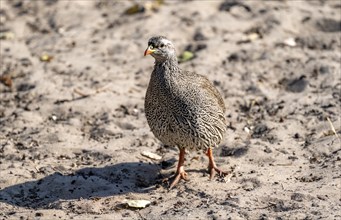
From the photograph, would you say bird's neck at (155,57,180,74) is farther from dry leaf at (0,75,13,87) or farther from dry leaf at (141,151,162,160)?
dry leaf at (0,75,13,87)

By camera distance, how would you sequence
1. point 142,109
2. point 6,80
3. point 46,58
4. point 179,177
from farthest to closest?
point 46,58, point 6,80, point 142,109, point 179,177

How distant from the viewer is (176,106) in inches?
257

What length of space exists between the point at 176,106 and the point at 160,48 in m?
0.58

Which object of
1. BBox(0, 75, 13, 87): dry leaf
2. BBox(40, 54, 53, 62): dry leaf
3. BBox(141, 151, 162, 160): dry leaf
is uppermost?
BBox(40, 54, 53, 62): dry leaf

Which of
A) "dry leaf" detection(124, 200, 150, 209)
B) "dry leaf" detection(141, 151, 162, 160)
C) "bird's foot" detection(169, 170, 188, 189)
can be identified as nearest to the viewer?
"dry leaf" detection(124, 200, 150, 209)

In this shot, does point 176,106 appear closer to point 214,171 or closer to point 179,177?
point 179,177

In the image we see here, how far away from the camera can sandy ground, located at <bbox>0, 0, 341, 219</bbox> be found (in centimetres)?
639

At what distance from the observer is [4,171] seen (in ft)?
22.8

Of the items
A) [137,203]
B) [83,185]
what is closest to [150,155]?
[83,185]

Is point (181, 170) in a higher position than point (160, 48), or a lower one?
lower

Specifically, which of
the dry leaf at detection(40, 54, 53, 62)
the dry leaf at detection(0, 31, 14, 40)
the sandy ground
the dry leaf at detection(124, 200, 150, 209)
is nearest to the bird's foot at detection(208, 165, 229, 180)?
the sandy ground

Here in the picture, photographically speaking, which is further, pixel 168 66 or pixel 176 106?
pixel 168 66

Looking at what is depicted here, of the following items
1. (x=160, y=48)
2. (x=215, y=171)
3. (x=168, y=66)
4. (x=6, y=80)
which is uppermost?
(x=160, y=48)

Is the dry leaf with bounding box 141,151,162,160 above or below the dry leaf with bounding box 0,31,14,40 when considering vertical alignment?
below
